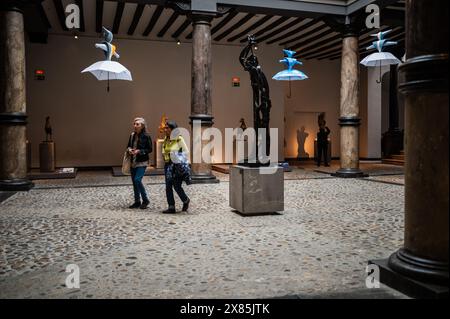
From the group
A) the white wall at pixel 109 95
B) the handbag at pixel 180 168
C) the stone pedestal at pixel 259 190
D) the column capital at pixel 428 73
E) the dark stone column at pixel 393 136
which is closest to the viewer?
the column capital at pixel 428 73

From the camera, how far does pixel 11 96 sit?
9461 mm

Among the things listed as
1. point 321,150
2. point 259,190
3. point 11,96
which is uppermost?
point 11,96

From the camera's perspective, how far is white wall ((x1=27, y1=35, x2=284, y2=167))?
15.6 m

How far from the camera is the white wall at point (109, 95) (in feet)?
51.2

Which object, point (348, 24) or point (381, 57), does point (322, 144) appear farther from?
point (381, 57)

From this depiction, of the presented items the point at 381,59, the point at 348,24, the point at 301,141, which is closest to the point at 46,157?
the point at 348,24

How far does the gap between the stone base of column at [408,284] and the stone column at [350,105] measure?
9294 mm

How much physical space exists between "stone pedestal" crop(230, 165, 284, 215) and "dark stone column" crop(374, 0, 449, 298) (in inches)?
143

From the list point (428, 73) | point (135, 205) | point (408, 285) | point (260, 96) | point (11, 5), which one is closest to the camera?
point (428, 73)

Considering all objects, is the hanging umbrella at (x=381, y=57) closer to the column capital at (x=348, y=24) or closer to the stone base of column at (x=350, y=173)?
the column capital at (x=348, y=24)

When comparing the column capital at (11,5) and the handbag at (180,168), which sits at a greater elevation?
the column capital at (11,5)

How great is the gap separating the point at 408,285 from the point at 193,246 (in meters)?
2.43

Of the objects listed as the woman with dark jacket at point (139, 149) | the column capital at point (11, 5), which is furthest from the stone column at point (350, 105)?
the column capital at point (11, 5)

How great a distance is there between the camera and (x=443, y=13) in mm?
2877
